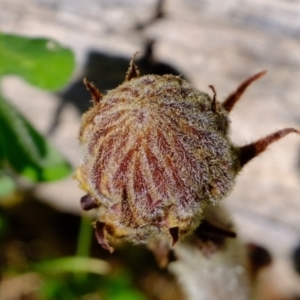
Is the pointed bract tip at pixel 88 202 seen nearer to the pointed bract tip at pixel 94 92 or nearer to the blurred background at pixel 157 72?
the pointed bract tip at pixel 94 92

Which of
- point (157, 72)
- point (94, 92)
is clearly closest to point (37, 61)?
point (157, 72)

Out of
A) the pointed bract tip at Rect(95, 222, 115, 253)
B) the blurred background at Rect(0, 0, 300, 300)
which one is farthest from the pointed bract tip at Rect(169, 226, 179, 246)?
the blurred background at Rect(0, 0, 300, 300)

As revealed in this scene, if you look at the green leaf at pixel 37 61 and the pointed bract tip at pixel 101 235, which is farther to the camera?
the green leaf at pixel 37 61

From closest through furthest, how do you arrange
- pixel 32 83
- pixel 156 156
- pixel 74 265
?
pixel 156 156
pixel 32 83
pixel 74 265

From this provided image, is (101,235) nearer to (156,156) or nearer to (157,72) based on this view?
(156,156)

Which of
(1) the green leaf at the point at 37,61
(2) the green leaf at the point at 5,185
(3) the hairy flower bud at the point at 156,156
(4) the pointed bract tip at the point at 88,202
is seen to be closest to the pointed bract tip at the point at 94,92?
(3) the hairy flower bud at the point at 156,156

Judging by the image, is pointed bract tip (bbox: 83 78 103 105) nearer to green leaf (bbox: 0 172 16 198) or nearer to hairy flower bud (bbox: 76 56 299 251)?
hairy flower bud (bbox: 76 56 299 251)

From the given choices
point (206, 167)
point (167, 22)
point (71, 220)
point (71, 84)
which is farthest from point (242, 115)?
point (71, 220)
